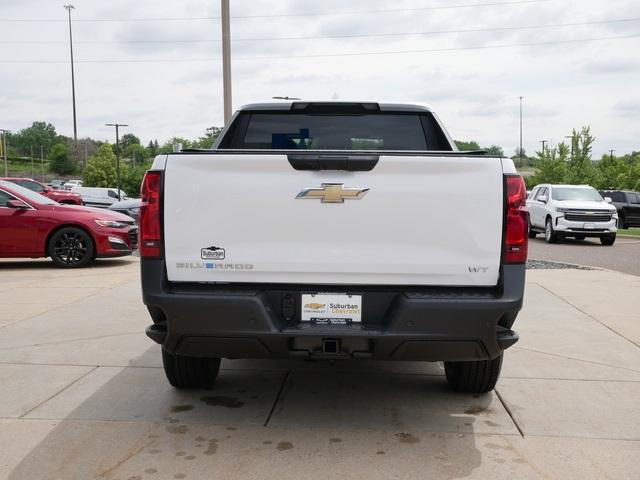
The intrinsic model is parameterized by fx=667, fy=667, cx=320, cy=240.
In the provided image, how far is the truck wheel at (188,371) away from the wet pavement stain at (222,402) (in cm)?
15

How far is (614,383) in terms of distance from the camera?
16.2 ft

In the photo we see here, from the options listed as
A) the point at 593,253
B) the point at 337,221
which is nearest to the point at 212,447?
the point at 337,221

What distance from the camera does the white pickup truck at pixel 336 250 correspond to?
344cm

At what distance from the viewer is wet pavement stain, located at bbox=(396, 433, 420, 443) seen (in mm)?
3758

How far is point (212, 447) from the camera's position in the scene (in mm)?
3648

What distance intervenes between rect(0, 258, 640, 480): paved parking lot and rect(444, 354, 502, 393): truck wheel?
81mm

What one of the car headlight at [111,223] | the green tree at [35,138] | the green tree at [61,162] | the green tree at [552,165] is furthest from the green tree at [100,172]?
→ the green tree at [35,138]

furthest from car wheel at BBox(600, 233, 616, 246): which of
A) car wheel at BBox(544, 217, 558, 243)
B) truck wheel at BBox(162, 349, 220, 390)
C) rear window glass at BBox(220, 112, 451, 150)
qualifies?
truck wheel at BBox(162, 349, 220, 390)

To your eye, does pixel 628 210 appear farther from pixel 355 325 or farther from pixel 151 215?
pixel 151 215

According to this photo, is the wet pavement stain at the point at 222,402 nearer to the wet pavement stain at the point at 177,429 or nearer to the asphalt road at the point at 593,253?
the wet pavement stain at the point at 177,429

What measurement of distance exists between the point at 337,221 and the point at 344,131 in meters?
1.65

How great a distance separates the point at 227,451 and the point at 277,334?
→ 708 mm

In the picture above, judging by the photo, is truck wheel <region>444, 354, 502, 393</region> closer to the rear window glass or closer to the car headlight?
the rear window glass

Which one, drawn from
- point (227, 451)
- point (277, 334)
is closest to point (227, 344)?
point (277, 334)
